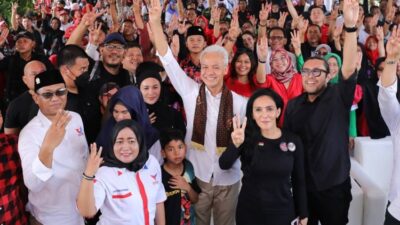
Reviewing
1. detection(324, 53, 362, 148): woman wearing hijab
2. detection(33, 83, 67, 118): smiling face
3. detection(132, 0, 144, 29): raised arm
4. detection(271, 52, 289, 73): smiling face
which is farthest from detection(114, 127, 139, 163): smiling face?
detection(132, 0, 144, 29): raised arm

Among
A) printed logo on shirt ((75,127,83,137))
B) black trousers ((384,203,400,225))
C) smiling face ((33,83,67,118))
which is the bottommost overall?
black trousers ((384,203,400,225))

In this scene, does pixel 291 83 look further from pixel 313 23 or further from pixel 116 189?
pixel 313 23

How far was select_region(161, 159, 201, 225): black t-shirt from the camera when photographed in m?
2.52

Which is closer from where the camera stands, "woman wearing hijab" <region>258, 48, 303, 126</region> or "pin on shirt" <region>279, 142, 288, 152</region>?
"pin on shirt" <region>279, 142, 288, 152</region>

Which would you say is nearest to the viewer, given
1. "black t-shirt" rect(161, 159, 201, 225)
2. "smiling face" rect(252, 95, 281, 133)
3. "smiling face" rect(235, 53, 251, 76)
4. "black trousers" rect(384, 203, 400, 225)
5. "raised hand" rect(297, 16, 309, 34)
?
"black trousers" rect(384, 203, 400, 225)

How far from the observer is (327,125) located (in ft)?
7.94

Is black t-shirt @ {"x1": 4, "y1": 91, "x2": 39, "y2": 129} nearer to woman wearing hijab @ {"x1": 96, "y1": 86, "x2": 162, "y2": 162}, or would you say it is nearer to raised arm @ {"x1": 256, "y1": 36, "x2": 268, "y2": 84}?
woman wearing hijab @ {"x1": 96, "y1": 86, "x2": 162, "y2": 162}

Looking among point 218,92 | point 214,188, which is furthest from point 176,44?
point 214,188

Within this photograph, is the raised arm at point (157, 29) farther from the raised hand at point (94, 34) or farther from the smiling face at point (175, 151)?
the raised hand at point (94, 34)

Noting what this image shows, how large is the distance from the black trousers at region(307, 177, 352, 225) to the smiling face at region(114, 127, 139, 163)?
45.2 inches

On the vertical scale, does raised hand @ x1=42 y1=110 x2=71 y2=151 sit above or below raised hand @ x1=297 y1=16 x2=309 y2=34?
below

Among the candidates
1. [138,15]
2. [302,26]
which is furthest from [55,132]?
[302,26]

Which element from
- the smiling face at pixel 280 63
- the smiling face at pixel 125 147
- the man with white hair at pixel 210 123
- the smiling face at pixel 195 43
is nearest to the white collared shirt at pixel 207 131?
the man with white hair at pixel 210 123

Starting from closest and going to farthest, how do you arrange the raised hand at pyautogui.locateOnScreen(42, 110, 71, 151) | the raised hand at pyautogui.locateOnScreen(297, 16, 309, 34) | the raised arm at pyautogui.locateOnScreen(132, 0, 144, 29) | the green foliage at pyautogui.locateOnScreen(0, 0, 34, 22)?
the raised hand at pyautogui.locateOnScreen(42, 110, 71, 151) → the raised arm at pyautogui.locateOnScreen(132, 0, 144, 29) → the raised hand at pyautogui.locateOnScreen(297, 16, 309, 34) → the green foliage at pyautogui.locateOnScreen(0, 0, 34, 22)
